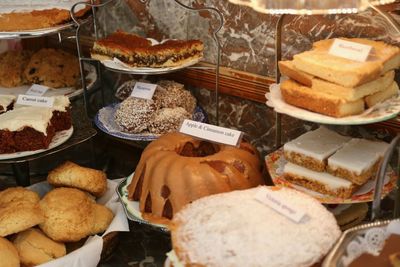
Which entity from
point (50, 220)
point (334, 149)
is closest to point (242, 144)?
point (334, 149)

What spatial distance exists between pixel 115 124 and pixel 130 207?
52cm

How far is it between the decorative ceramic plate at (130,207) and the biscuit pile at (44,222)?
8cm

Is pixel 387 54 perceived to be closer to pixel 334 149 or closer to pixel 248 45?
pixel 334 149

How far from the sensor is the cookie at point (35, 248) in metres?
1.66

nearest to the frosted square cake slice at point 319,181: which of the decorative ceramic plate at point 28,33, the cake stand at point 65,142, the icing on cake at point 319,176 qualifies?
the icing on cake at point 319,176

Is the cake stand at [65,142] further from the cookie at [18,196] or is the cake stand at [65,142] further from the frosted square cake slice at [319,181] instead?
the frosted square cake slice at [319,181]

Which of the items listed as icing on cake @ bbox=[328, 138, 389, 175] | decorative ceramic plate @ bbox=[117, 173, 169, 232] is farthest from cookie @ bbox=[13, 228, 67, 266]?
icing on cake @ bbox=[328, 138, 389, 175]

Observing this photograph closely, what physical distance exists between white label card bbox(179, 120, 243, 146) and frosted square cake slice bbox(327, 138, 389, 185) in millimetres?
327

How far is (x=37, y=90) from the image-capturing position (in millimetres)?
2424

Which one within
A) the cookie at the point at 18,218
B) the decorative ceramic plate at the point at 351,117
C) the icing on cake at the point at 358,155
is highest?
the decorative ceramic plate at the point at 351,117

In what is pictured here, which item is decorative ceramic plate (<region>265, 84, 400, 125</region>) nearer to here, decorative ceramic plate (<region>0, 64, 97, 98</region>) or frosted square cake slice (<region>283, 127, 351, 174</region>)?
frosted square cake slice (<region>283, 127, 351, 174</region>)

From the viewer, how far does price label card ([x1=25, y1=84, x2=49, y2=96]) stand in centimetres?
241

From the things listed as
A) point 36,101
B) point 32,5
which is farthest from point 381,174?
point 32,5

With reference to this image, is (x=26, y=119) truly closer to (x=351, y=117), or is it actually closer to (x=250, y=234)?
(x=250, y=234)
